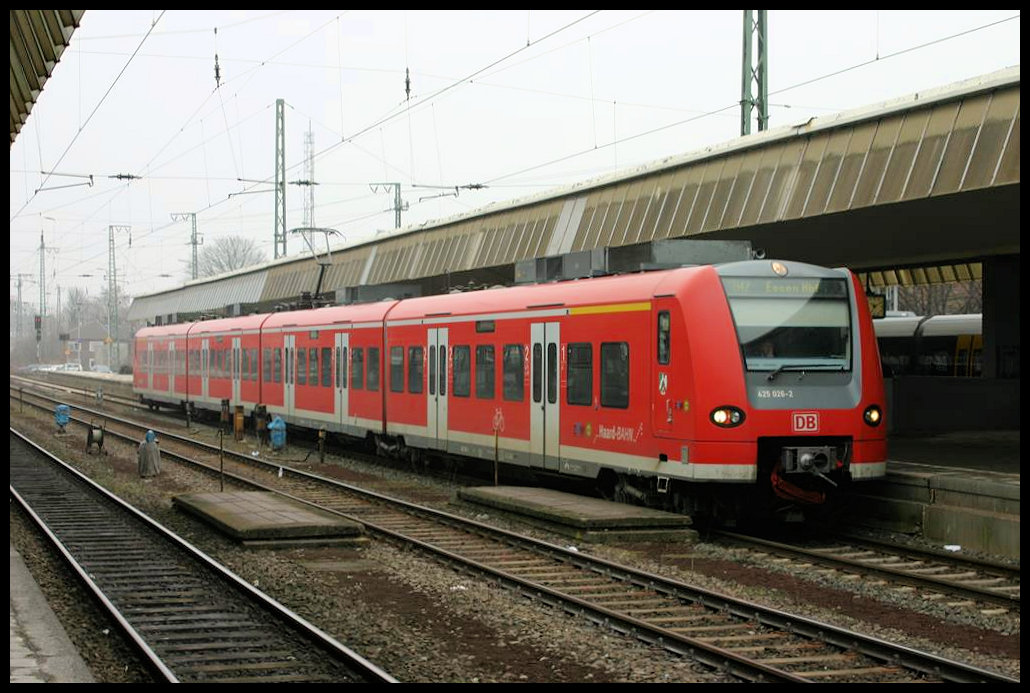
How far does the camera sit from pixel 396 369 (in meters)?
22.5

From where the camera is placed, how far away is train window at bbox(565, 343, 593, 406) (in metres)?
15.5

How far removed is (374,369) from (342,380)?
81.3 inches

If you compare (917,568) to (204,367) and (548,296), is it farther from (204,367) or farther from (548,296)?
(204,367)

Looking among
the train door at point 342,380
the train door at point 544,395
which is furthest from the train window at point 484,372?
the train door at point 342,380

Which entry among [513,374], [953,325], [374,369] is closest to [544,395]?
[513,374]

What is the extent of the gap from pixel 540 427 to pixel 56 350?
139984 mm

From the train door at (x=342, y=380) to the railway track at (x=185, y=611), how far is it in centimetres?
810

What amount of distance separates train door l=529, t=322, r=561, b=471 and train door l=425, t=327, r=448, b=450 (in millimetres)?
3350

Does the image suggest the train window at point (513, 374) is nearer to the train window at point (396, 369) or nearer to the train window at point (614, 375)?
the train window at point (614, 375)

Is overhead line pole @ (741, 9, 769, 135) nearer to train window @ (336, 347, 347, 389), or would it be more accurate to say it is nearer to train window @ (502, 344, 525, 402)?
train window @ (502, 344, 525, 402)

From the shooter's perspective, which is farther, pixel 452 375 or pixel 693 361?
pixel 452 375
